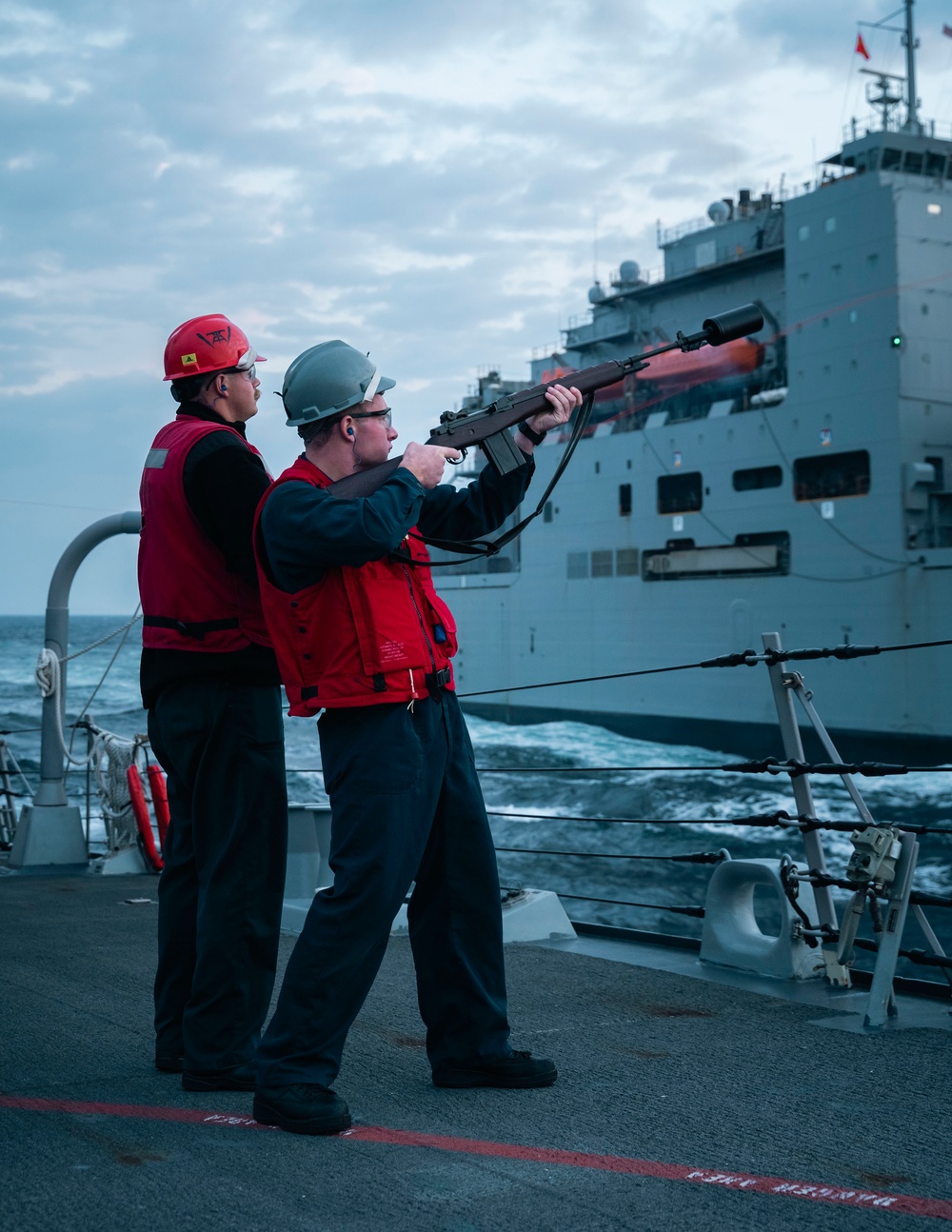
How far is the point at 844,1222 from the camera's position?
155 centimetres

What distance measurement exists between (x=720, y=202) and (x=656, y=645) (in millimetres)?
10463

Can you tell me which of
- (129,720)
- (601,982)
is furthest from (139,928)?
(129,720)

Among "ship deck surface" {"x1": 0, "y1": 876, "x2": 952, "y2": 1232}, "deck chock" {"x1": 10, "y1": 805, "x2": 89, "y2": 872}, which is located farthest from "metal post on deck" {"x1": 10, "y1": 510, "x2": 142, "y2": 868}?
"ship deck surface" {"x1": 0, "y1": 876, "x2": 952, "y2": 1232}

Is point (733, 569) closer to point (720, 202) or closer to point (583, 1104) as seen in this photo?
point (720, 202)

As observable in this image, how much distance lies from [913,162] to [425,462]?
22.5 m

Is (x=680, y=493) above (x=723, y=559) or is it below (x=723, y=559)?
above

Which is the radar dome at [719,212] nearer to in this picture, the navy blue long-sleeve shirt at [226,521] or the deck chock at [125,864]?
the deck chock at [125,864]

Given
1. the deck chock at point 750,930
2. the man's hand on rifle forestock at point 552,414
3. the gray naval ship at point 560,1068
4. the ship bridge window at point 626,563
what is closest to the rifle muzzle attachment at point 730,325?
the man's hand on rifle forestock at point 552,414

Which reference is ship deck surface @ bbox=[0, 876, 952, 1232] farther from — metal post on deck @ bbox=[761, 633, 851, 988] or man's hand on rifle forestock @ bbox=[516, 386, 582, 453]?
man's hand on rifle forestock @ bbox=[516, 386, 582, 453]

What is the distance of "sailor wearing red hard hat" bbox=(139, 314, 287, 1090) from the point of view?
7.52 ft

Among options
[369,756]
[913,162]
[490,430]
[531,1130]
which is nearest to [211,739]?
[369,756]

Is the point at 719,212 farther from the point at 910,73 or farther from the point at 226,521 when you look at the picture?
the point at 226,521

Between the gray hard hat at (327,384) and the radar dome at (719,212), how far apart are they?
2640cm

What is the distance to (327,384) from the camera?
2141mm
